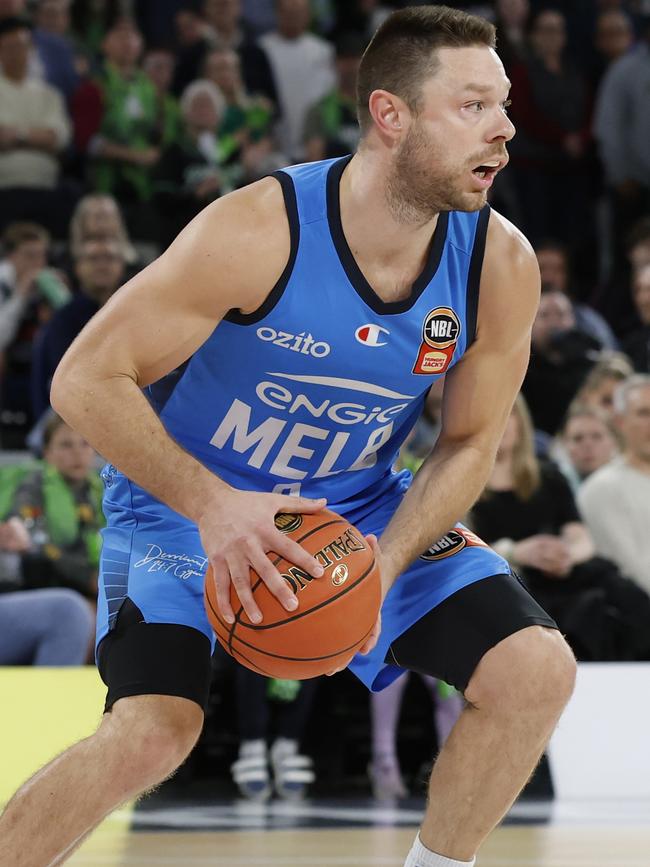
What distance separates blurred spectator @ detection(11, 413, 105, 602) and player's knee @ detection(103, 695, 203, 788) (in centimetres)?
335

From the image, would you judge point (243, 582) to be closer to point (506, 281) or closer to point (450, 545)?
point (450, 545)

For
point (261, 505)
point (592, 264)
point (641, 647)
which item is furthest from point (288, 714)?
point (592, 264)

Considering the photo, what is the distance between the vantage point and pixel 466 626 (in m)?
3.09

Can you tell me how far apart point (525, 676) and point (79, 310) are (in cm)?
476

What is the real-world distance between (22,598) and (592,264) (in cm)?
609

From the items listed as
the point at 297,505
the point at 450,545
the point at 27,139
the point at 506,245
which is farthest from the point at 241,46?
the point at 297,505

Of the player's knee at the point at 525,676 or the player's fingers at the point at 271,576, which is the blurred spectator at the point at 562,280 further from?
the player's fingers at the point at 271,576

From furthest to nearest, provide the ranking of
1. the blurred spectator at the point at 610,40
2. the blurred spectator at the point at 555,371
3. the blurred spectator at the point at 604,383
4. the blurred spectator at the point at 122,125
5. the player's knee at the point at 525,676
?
1. the blurred spectator at the point at 610,40
2. the blurred spectator at the point at 122,125
3. the blurred spectator at the point at 555,371
4. the blurred spectator at the point at 604,383
5. the player's knee at the point at 525,676

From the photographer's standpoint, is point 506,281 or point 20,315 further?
point 20,315

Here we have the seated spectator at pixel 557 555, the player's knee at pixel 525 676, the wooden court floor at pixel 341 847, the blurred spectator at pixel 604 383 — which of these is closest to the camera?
the player's knee at pixel 525 676

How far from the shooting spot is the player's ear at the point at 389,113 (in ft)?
10.2

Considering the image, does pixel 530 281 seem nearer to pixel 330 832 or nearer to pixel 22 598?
pixel 330 832

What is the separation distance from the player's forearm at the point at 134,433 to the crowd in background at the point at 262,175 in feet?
9.66

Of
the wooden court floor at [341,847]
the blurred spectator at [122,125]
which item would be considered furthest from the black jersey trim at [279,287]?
the blurred spectator at [122,125]
